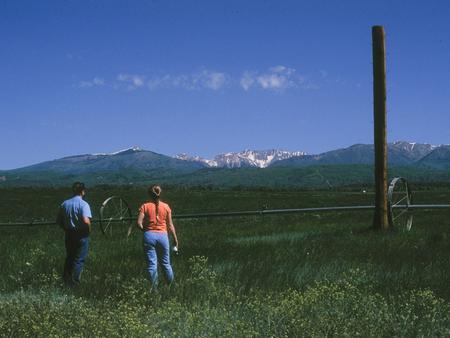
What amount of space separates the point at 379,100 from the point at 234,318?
12.3 meters

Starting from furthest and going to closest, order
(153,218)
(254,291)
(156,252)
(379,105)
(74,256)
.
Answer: (379,105) → (74,256) → (153,218) → (156,252) → (254,291)

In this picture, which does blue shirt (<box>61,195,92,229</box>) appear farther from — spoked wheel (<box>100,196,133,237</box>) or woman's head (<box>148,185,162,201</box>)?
spoked wheel (<box>100,196,133,237</box>)

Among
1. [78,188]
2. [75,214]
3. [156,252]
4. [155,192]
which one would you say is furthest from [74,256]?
[155,192]

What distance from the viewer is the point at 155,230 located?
10.5 metres

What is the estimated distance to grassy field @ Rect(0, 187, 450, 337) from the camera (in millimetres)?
5789

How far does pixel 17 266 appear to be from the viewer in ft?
37.3

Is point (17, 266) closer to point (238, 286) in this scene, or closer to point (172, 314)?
point (238, 286)

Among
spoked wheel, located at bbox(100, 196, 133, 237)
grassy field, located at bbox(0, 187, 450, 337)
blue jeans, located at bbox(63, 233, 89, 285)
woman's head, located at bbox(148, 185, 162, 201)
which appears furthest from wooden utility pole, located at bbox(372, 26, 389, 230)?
blue jeans, located at bbox(63, 233, 89, 285)

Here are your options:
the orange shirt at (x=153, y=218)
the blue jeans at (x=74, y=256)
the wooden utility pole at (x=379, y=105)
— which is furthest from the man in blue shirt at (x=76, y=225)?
the wooden utility pole at (x=379, y=105)

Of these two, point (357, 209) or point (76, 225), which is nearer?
point (76, 225)

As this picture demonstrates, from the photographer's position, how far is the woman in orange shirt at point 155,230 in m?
10.0

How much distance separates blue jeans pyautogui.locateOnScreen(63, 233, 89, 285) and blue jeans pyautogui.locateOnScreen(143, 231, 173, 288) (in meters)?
1.37

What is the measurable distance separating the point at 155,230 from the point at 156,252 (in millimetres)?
382

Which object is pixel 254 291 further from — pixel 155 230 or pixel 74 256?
pixel 74 256
